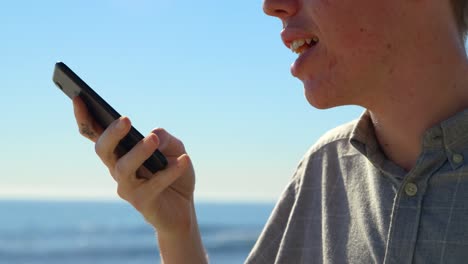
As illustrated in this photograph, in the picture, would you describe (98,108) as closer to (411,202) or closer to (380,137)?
(380,137)

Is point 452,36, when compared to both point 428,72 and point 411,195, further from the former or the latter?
point 411,195

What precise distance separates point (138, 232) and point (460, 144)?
32.4 metres

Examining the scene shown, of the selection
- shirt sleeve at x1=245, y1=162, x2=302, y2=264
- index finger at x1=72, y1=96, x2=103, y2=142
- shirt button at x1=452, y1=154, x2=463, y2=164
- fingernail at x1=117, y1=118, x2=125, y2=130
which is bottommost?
shirt sleeve at x1=245, y1=162, x2=302, y2=264

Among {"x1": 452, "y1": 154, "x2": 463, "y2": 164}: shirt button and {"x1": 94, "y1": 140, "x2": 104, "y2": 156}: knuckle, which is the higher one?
{"x1": 94, "y1": 140, "x2": 104, "y2": 156}: knuckle

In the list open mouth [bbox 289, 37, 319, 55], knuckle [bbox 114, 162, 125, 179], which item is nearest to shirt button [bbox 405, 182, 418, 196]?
open mouth [bbox 289, 37, 319, 55]

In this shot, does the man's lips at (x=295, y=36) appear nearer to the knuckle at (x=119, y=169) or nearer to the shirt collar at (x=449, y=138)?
the shirt collar at (x=449, y=138)

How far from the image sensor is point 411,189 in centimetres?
196

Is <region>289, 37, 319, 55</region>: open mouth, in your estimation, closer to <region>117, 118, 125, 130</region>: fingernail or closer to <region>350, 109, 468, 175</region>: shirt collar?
<region>350, 109, 468, 175</region>: shirt collar

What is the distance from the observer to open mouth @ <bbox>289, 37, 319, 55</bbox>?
2.18 m

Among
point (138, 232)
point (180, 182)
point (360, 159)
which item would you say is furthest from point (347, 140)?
point (138, 232)

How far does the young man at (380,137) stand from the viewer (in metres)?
1.91

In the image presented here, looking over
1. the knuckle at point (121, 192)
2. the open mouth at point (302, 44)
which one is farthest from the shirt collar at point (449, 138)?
the knuckle at point (121, 192)

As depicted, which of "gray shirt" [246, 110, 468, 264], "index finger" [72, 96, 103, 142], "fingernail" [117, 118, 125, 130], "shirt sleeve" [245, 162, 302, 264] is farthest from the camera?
"shirt sleeve" [245, 162, 302, 264]

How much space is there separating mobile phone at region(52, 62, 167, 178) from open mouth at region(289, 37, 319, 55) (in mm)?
561
